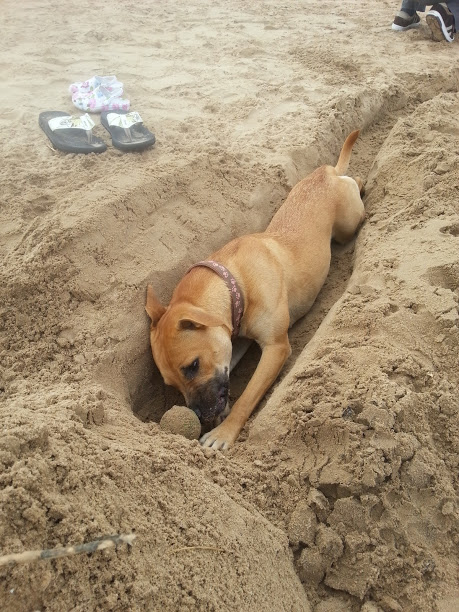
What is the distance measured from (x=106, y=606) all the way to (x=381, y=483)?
1222 mm

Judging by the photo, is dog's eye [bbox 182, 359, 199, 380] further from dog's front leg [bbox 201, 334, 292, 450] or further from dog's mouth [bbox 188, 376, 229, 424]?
dog's front leg [bbox 201, 334, 292, 450]

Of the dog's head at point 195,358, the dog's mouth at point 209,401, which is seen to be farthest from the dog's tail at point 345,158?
the dog's mouth at point 209,401

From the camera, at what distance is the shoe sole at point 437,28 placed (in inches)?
285

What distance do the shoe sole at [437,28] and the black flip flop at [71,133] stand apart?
5.10 metres

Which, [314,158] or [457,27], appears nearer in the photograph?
[314,158]

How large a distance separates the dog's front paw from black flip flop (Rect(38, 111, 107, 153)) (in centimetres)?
291

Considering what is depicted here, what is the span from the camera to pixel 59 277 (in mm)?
3504

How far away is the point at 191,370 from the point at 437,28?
6615 millimetres

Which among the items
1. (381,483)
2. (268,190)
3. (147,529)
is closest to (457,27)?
(268,190)

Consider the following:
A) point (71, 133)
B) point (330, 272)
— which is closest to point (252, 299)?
point (330, 272)

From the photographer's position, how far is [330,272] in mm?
4477

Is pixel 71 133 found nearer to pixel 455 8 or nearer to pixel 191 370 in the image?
pixel 191 370

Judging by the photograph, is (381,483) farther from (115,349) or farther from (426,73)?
(426,73)

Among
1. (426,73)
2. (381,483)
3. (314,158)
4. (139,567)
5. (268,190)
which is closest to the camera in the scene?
(139,567)
